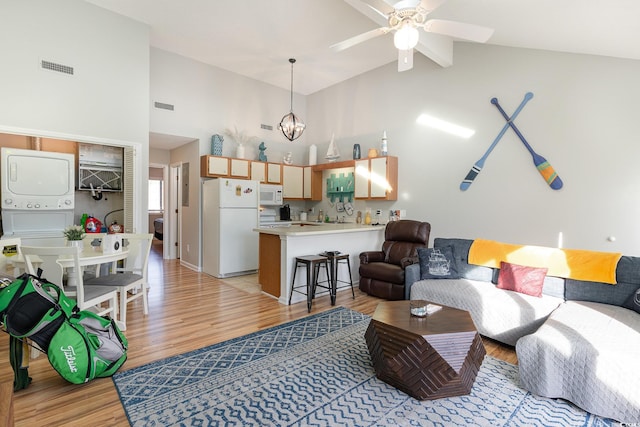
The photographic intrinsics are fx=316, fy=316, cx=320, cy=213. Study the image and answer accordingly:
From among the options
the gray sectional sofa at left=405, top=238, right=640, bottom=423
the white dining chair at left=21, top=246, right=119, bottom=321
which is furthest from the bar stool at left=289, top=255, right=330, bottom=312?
the white dining chair at left=21, top=246, right=119, bottom=321

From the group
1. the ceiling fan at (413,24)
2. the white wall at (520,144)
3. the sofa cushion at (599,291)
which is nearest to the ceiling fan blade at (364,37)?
the ceiling fan at (413,24)

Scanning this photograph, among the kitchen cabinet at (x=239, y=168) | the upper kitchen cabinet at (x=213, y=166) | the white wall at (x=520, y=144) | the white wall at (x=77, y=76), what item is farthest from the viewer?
the kitchen cabinet at (x=239, y=168)

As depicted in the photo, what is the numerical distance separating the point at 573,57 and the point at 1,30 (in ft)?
20.9

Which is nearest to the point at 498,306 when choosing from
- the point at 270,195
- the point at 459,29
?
the point at 459,29

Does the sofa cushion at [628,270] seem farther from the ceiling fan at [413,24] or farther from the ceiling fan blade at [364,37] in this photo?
the ceiling fan blade at [364,37]

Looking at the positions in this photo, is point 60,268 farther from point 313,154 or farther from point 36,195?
point 313,154

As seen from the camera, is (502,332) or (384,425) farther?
(502,332)

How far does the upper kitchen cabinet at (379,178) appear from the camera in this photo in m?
5.28

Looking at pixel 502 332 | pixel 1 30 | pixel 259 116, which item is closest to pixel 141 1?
pixel 1 30

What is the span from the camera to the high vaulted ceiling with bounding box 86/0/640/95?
9.55 ft

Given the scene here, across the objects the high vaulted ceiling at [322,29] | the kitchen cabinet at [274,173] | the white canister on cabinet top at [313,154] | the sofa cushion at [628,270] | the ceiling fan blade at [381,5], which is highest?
the high vaulted ceiling at [322,29]

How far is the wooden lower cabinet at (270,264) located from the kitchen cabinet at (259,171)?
75.9 inches

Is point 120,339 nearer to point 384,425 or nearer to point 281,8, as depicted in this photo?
point 384,425

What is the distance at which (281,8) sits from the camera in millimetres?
3996
